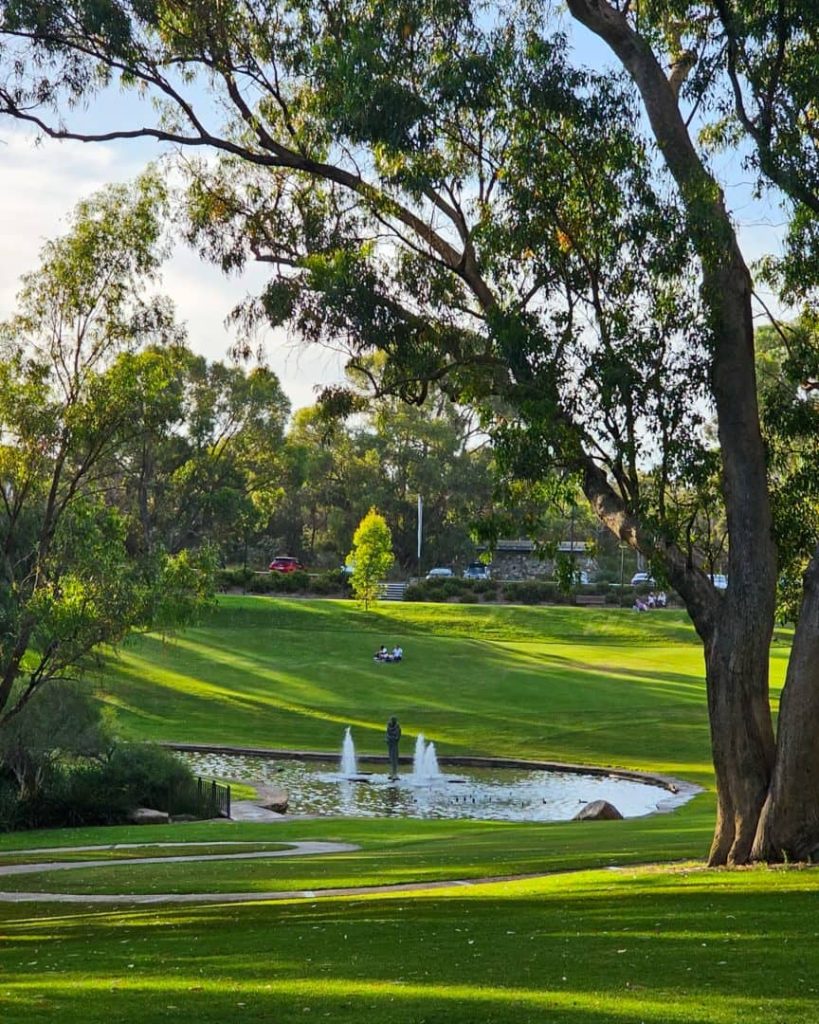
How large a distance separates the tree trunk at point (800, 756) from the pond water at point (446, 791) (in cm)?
1256

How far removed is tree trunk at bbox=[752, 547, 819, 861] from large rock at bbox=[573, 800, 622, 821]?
36.3 feet

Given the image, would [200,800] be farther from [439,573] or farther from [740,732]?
[439,573]

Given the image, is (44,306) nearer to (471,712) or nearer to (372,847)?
(372,847)

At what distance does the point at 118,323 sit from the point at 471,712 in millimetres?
26620

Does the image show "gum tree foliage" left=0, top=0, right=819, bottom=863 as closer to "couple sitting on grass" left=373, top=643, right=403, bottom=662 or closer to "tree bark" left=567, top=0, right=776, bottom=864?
"tree bark" left=567, top=0, right=776, bottom=864

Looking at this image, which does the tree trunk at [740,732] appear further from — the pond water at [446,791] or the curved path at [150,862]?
the pond water at [446,791]

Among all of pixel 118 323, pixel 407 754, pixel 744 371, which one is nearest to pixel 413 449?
pixel 407 754

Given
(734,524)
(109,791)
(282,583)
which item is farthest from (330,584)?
(734,524)

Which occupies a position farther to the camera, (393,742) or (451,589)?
(451,589)

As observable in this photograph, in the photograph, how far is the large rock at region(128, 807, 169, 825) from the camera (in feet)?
89.4

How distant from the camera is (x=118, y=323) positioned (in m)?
21.0

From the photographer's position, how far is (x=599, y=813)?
83.9ft

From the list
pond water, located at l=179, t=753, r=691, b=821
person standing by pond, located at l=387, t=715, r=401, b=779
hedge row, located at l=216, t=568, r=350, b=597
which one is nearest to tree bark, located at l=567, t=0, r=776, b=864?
pond water, located at l=179, t=753, r=691, b=821

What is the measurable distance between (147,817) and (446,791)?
7.24m
